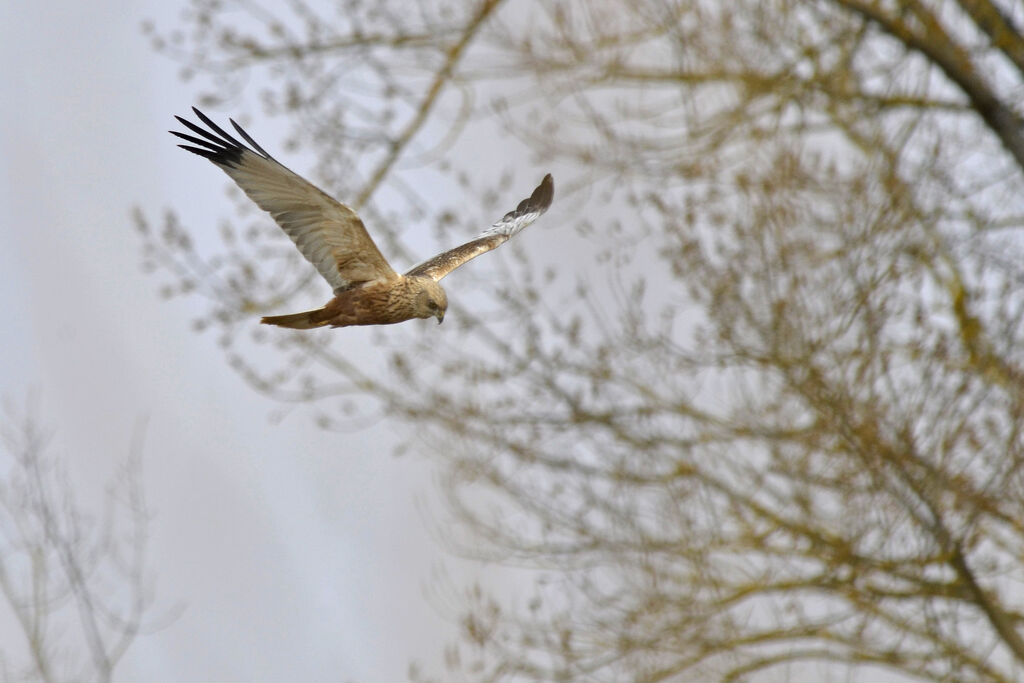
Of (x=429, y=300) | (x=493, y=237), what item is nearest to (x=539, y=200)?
(x=493, y=237)

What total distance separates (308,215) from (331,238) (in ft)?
0.35

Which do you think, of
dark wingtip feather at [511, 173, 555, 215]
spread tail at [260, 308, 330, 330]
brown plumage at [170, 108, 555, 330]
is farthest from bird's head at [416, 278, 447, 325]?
dark wingtip feather at [511, 173, 555, 215]

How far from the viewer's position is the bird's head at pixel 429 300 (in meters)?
3.68

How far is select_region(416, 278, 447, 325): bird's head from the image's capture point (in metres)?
3.68

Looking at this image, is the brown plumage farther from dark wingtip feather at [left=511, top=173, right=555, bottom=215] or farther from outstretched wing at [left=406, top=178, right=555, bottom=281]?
dark wingtip feather at [left=511, top=173, right=555, bottom=215]

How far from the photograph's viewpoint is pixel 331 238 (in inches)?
144

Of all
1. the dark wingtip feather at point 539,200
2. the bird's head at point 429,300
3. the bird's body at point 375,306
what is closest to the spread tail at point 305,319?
the bird's body at point 375,306

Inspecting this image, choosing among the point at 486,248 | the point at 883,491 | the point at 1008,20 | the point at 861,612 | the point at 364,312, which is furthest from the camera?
the point at 1008,20

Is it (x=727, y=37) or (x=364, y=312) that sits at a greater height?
(x=727, y=37)

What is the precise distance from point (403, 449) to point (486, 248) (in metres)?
3.62

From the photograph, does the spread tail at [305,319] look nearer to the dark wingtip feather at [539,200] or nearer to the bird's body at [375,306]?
the bird's body at [375,306]

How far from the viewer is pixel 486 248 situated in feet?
13.9

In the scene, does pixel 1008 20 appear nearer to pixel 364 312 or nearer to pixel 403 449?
pixel 403 449

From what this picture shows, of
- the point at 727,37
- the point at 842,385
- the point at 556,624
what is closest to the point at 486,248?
the point at 842,385
